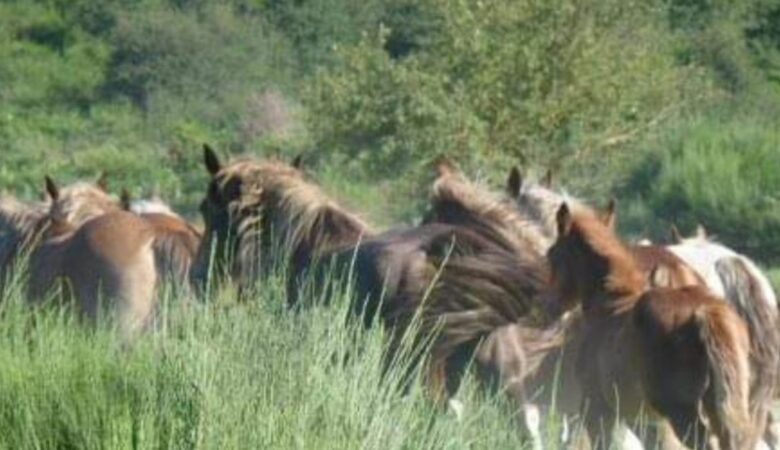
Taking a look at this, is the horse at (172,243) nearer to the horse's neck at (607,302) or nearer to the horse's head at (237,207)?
the horse's head at (237,207)

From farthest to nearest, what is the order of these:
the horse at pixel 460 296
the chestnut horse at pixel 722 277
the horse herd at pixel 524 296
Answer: the chestnut horse at pixel 722 277
the horse herd at pixel 524 296
the horse at pixel 460 296

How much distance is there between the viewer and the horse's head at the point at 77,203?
1581 centimetres

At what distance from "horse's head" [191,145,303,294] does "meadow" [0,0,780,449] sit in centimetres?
105

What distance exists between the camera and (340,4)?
73.1 meters

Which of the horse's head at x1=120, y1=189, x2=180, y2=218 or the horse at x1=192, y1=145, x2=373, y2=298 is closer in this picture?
the horse at x1=192, y1=145, x2=373, y2=298

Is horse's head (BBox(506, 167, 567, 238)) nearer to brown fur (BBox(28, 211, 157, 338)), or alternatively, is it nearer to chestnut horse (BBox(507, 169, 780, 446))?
chestnut horse (BBox(507, 169, 780, 446))

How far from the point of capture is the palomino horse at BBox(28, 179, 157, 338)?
13672mm

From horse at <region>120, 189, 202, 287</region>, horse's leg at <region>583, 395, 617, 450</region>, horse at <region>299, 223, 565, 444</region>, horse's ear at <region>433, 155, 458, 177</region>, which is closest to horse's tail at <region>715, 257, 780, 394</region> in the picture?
horse's leg at <region>583, 395, 617, 450</region>

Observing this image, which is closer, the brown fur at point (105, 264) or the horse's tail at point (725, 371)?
the horse's tail at point (725, 371)

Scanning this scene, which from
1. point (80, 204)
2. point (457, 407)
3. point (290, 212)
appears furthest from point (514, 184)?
point (457, 407)

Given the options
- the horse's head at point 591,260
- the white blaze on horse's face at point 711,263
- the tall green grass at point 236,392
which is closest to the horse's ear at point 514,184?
the horse's head at point 591,260

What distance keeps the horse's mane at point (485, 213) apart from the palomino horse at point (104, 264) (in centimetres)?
226

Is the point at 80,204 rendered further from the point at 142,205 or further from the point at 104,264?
the point at 142,205

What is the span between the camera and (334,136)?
3756cm
